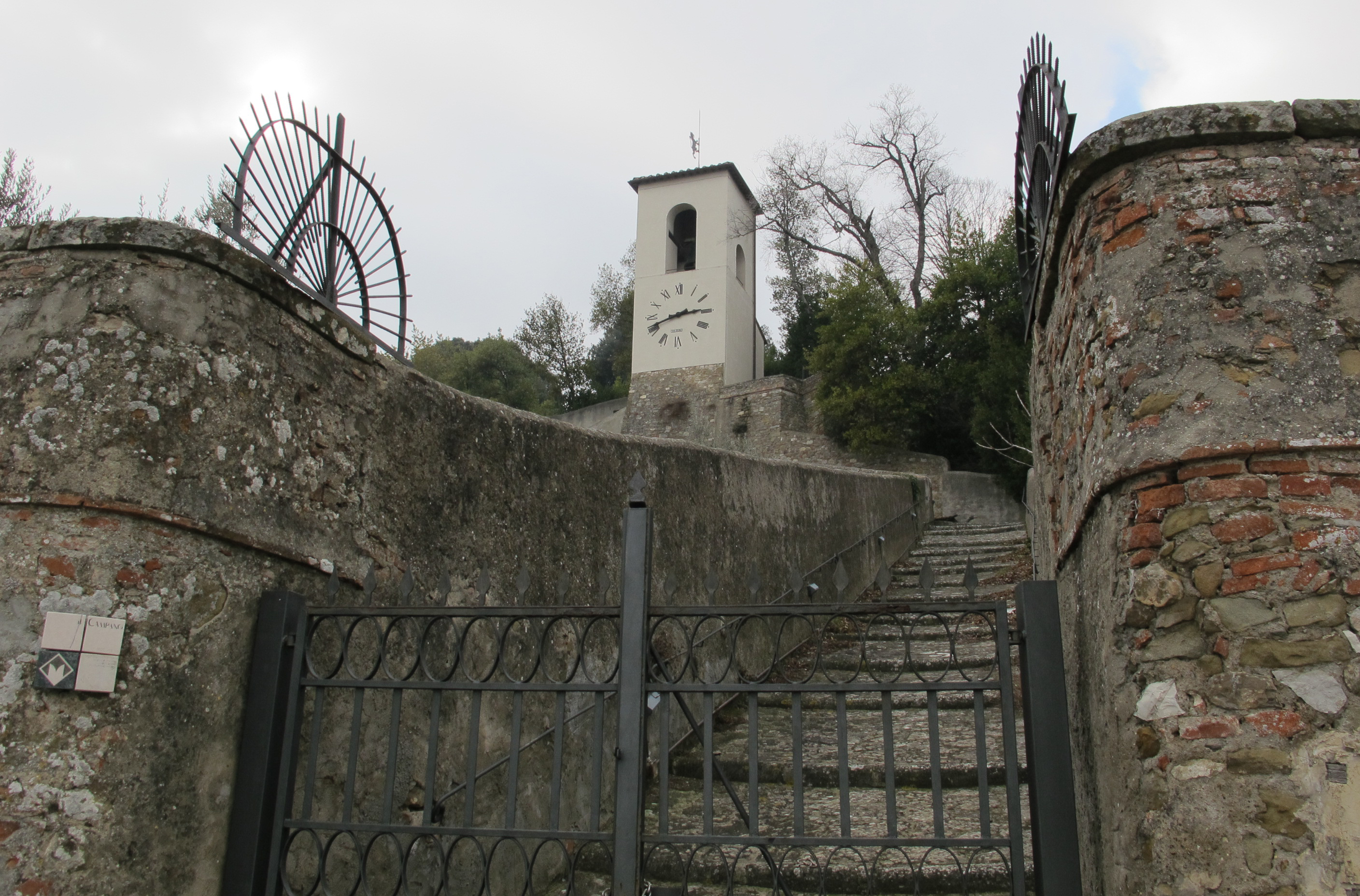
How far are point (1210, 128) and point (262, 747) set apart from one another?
10.1 ft

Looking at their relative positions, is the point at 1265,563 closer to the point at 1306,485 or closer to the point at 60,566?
the point at 1306,485

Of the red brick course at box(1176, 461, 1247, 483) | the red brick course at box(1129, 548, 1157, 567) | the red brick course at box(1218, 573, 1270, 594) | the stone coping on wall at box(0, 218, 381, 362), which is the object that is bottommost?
the red brick course at box(1218, 573, 1270, 594)

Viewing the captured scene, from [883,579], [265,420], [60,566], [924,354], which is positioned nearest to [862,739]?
[883,579]

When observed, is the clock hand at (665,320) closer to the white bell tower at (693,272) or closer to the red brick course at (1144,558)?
the white bell tower at (693,272)

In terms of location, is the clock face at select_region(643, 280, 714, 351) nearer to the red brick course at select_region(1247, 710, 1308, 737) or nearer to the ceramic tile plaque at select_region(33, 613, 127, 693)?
the ceramic tile plaque at select_region(33, 613, 127, 693)

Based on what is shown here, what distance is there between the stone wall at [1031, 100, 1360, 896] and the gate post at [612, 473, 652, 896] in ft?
3.91

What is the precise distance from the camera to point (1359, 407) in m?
2.12

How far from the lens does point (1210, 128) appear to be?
2.38 meters

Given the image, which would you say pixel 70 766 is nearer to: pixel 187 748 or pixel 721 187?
pixel 187 748

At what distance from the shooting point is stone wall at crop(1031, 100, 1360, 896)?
6.58 ft

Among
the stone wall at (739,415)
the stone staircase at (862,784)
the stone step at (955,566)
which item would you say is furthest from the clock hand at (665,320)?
the stone staircase at (862,784)

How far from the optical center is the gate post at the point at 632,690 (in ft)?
8.27

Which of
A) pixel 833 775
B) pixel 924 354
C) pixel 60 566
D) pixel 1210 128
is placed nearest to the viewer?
pixel 1210 128

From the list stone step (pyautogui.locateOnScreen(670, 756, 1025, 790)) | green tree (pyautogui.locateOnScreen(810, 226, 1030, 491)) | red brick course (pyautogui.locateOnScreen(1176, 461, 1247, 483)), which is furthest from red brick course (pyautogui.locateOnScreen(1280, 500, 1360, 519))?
green tree (pyautogui.locateOnScreen(810, 226, 1030, 491))
